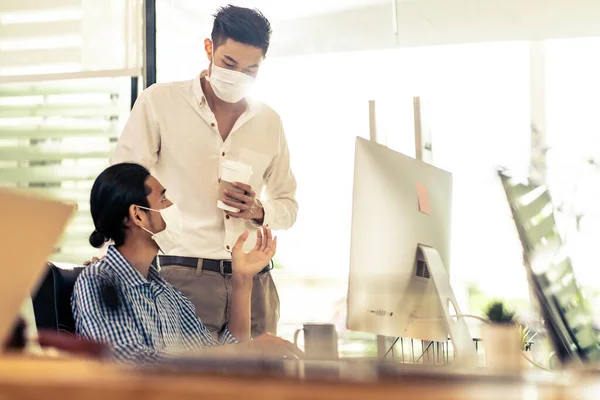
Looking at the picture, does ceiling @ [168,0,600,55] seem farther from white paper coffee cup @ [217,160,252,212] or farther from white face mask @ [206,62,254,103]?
white paper coffee cup @ [217,160,252,212]

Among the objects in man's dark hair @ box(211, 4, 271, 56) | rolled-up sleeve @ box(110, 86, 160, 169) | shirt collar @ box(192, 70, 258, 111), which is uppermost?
man's dark hair @ box(211, 4, 271, 56)

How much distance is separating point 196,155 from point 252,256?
1.48ft

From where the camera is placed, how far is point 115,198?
208cm

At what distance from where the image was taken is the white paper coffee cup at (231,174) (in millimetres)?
2303

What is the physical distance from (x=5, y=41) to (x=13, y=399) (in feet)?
11.8

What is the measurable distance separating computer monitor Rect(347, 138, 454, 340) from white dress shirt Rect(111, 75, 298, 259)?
0.82 metres

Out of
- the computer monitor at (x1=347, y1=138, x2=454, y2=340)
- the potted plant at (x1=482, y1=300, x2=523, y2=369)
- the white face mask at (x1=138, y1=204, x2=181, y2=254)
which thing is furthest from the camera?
the white face mask at (x1=138, y1=204, x2=181, y2=254)

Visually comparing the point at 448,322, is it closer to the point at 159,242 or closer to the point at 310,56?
the point at 159,242

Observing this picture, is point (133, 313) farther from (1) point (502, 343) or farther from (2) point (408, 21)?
(2) point (408, 21)

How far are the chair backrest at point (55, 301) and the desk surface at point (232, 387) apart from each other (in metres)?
1.25

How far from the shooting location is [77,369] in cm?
48

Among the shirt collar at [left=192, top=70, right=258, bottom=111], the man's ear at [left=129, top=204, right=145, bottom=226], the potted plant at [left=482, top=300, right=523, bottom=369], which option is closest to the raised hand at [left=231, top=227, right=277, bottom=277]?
the man's ear at [left=129, top=204, right=145, bottom=226]

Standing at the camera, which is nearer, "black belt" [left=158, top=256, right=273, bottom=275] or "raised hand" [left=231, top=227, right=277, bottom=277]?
"raised hand" [left=231, top=227, right=277, bottom=277]

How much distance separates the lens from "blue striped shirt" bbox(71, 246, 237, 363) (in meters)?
1.72
